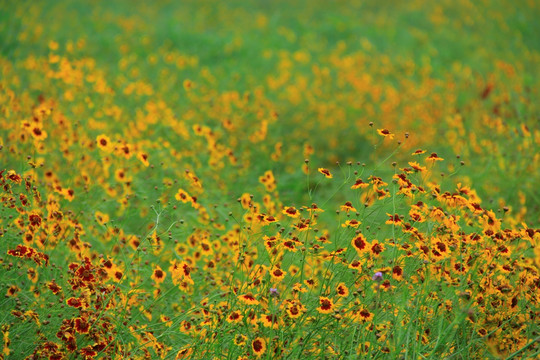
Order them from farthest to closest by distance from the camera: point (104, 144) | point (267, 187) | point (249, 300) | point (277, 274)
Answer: point (267, 187) → point (104, 144) → point (277, 274) → point (249, 300)

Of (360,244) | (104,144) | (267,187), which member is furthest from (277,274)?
(267,187)

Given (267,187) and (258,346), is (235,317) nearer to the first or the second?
(258,346)

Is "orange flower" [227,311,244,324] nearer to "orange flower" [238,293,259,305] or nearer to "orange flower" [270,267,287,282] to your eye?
"orange flower" [238,293,259,305]

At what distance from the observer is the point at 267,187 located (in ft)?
11.9

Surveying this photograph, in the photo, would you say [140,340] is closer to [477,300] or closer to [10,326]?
[10,326]

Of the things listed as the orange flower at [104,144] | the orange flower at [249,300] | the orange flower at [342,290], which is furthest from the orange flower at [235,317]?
the orange flower at [104,144]

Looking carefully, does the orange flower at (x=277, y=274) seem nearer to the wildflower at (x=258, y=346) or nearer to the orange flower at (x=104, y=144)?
the wildflower at (x=258, y=346)

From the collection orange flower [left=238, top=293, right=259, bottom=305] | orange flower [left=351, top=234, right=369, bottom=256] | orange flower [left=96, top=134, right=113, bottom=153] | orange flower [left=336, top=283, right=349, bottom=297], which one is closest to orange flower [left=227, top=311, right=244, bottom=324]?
orange flower [left=238, top=293, right=259, bottom=305]

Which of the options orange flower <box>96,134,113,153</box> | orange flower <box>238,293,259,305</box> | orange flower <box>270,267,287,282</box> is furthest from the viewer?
orange flower <box>96,134,113,153</box>

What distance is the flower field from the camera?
2.13 m

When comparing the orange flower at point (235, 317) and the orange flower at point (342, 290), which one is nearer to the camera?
the orange flower at point (235, 317)

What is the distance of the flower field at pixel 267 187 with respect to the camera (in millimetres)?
2135

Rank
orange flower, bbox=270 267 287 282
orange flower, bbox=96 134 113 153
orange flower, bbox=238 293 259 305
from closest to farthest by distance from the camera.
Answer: orange flower, bbox=238 293 259 305
orange flower, bbox=270 267 287 282
orange flower, bbox=96 134 113 153

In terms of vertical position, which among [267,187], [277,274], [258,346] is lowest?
[267,187]
